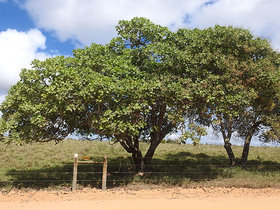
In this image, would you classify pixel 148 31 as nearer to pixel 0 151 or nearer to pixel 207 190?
pixel 207 190

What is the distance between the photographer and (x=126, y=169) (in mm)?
14719

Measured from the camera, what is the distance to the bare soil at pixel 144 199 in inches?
314

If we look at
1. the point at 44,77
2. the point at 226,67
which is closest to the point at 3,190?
the point at 44,77

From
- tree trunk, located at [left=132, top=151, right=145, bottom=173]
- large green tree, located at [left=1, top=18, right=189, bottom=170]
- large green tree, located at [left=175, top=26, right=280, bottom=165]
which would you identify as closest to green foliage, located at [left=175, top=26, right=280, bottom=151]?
large green tree, located at [left=175, top=26, right=280, bottom=165]

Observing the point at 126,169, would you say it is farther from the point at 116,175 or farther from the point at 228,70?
the point at 228,70

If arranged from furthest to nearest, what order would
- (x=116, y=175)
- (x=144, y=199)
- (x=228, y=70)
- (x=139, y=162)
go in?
1. (x=139, y=162)
2. (x=116, y=175)
3. (x=228, y=70)
4. (x=144, y=199)

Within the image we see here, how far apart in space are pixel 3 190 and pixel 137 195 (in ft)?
17.4

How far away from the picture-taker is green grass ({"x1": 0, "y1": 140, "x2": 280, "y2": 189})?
37.7 feet

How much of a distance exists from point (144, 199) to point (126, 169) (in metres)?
5.90

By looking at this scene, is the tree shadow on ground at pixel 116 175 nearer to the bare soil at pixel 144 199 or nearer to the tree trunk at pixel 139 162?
the tree trunk at pixel 139 162

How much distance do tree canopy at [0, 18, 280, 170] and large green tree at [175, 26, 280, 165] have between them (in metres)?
0.04

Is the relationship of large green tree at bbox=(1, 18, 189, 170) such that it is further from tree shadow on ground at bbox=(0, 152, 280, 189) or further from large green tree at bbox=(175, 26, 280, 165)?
tree shadow on ground at bbox=(0, 152, 280, 189)

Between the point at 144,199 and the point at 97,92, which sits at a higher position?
the point at 97,92

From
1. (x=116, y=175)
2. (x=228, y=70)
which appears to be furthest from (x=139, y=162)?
(x=228, y=70)
